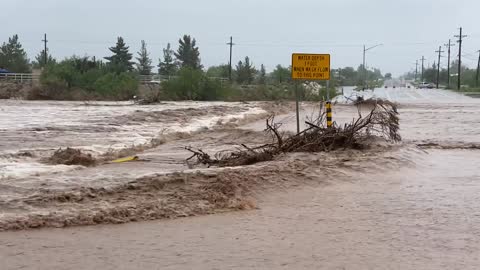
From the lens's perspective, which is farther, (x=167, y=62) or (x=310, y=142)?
(x=167, y=62)

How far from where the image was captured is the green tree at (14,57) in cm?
9888

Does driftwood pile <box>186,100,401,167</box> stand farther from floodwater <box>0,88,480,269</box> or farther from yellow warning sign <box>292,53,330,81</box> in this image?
yellow warning sign <box>292,53,330,81</box>

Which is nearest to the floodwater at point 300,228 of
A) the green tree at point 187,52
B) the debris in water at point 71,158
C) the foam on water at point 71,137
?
the debris in water at point 71,158

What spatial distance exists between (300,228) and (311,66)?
8.87 metres

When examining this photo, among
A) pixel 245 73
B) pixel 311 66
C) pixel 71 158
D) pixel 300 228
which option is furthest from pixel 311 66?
pixel 245 73

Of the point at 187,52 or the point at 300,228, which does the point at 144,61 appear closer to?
the point at 187,52

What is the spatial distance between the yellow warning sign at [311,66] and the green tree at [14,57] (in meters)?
89.8

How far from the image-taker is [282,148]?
1366cm

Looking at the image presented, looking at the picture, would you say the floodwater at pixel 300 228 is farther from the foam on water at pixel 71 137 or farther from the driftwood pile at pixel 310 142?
the foam on water at pixel 71 137

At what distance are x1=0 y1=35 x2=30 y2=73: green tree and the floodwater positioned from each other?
93178 mm

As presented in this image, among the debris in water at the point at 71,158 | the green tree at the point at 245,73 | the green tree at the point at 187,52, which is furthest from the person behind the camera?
the green tree at the point at 187,52

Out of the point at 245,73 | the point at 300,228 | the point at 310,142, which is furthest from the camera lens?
the point at 245,73

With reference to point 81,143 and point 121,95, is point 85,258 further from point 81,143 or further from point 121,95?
point 121,95

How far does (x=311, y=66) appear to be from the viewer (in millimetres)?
15898
